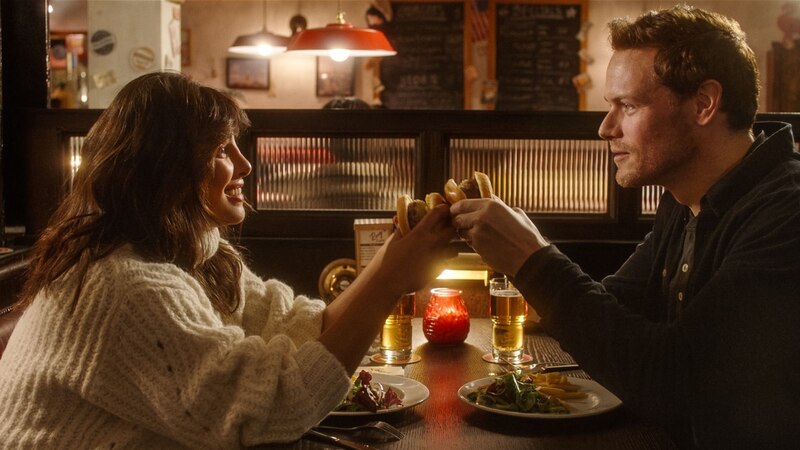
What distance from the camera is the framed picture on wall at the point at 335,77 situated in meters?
7.54

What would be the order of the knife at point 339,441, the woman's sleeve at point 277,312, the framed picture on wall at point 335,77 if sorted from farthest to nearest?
the framed picture on wall at point 335,77 < the woman's sleeve at point 277,312 < the knife at point 339,441

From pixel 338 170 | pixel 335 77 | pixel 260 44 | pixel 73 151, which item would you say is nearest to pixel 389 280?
pixel 338 170

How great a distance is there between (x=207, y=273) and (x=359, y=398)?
48cm

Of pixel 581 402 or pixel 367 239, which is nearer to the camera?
pixel 581 402

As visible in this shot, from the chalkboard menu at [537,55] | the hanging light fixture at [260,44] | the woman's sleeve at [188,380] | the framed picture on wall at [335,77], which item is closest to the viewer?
the woman's sleeve at [188,380]

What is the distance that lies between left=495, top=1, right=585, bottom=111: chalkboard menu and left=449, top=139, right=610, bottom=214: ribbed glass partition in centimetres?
395

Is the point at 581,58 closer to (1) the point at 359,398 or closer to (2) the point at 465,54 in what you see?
(2) the point at 465,54

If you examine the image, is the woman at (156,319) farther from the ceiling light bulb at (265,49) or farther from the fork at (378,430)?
the ceiling light bulb at (265,49)

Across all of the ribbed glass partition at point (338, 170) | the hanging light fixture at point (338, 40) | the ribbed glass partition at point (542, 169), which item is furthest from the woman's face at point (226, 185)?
the hanging light fixture at point (338, 40)

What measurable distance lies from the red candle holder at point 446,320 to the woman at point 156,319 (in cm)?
56

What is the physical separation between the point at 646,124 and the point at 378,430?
0.84 metres

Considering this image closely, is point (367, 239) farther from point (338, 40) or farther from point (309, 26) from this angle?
point (309, 26)

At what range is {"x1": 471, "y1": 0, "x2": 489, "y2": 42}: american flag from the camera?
7.20 meters

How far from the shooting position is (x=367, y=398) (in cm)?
163
